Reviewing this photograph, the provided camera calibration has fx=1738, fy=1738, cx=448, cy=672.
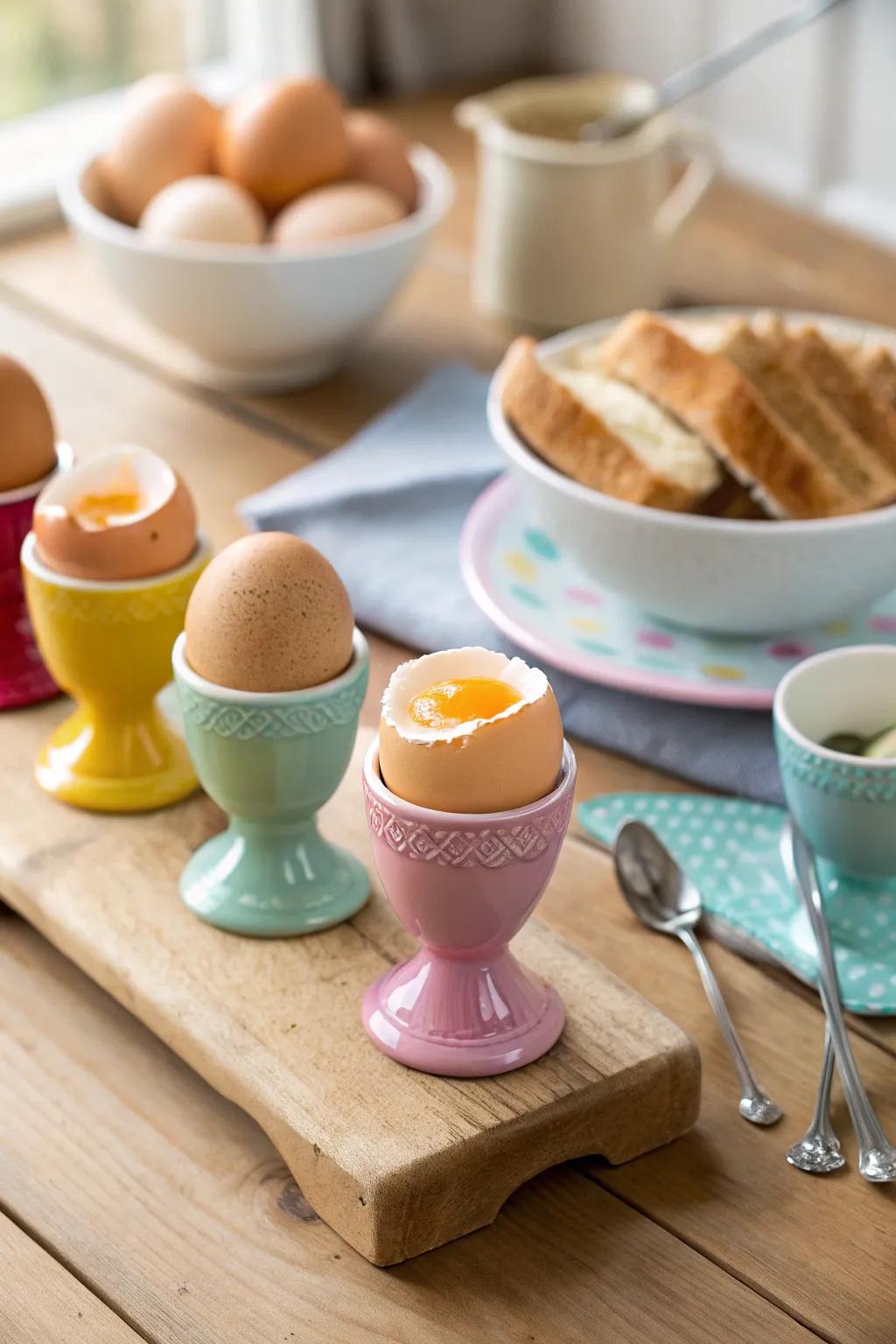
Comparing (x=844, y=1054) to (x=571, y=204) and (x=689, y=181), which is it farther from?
(x=689, y=181)

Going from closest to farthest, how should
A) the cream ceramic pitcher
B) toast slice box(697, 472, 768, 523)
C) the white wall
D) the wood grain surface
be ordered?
the wood grain surface → toast slice box(697, 472, 768, 523) → the cream ceramic pitcher → the white wall

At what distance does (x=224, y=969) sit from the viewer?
66cm

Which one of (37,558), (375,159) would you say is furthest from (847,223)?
(37,558)

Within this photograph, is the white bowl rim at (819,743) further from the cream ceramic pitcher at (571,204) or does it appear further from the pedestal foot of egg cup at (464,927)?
the cream ceramic pitcher at (571,204)

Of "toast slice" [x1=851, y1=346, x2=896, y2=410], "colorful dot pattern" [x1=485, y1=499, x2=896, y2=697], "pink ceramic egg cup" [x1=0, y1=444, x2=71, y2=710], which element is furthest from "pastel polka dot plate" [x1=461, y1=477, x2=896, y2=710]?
"pink ceramic egg cup" [x1=0, y1=444, x2=71, y2=710]

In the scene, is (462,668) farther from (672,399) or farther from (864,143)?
(864,143)

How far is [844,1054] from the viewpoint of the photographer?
63cm

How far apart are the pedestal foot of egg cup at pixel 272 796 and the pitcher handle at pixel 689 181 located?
75 centimetres

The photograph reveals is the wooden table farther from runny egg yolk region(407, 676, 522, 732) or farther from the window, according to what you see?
the window

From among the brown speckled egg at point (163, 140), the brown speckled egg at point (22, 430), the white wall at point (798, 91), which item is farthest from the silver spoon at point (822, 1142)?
the white wall at point (798, 91)

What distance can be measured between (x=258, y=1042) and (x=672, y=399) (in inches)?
16.4

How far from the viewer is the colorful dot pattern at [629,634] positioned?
34.3 inches

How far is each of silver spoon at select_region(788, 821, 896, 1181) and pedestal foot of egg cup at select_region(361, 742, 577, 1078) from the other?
0.10 metres

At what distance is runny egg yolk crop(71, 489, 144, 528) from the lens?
709 mm
